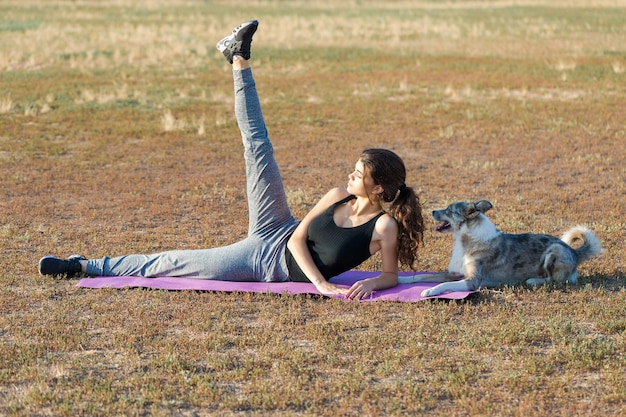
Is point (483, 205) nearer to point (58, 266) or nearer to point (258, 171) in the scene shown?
point (258, 171)

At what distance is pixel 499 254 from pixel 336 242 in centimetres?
166

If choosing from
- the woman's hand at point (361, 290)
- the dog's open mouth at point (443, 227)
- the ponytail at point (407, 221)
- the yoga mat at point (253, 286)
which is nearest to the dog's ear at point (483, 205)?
the dog's open mouth at point (443, 227)

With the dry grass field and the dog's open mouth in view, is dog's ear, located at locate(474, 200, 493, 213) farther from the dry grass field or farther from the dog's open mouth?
the dry grass field

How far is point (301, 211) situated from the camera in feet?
40.8

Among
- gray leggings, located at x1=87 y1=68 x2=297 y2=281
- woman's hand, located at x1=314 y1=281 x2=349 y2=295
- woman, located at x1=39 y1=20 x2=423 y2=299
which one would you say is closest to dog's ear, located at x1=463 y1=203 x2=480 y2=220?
woman, located at x1=39 y1=20 x2=423 y2=299

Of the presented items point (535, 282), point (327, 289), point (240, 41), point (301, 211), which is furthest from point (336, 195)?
point (301, 211)

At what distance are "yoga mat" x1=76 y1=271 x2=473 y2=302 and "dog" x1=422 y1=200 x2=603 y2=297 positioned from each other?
352 mm

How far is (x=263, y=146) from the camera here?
28.2ft

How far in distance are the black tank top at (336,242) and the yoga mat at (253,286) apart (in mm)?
321

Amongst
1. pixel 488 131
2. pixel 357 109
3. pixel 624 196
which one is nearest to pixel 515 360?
pixel 624 196

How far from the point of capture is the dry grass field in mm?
6113

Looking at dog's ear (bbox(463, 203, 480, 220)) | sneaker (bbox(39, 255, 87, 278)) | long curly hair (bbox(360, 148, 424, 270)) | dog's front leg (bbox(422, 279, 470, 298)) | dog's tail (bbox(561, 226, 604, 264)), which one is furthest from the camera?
sneaker (bbox(39, 255, 87, 278))

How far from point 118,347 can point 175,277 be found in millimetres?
1810

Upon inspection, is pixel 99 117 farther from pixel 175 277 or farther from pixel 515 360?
pixel 515 360
